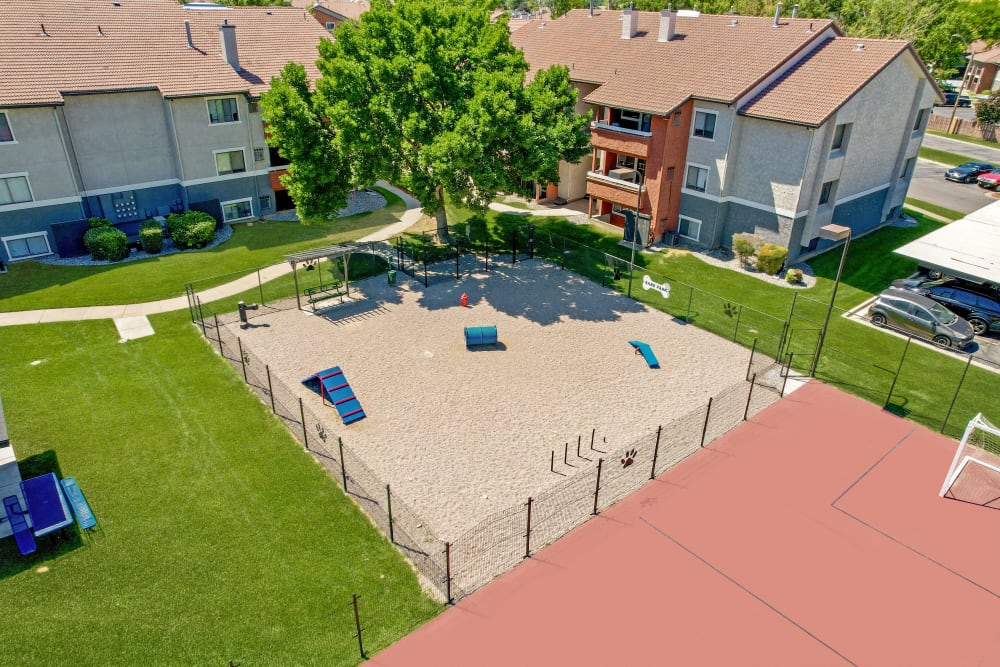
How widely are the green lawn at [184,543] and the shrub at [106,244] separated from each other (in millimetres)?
11518

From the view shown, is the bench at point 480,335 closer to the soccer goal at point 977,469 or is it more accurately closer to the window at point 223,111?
the soccer goal at point 977,469

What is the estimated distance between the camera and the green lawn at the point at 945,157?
62.6 meters

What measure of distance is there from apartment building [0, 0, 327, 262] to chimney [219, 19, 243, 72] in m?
0.08

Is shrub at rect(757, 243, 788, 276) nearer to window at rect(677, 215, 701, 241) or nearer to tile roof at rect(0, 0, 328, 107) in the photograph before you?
window at rect(677, 215, 701, 241)

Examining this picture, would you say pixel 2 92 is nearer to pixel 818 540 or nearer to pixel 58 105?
pixel 58 105

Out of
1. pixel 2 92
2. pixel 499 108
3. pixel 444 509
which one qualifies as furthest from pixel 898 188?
pixel 2 92

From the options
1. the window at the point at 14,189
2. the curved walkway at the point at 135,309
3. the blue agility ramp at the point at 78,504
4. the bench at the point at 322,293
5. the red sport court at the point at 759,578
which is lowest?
the red sport court at the point at 759,578

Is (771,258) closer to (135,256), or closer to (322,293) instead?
(322,293)

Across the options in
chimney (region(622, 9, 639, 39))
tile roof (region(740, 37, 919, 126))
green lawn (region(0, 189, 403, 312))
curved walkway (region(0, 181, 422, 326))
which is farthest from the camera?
chimney (region(622, 9, 639, 39))

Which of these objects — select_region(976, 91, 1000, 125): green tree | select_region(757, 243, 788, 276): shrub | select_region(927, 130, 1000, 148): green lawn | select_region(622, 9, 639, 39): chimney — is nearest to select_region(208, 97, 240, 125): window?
select_region(622, 9, 639, 39): chimney

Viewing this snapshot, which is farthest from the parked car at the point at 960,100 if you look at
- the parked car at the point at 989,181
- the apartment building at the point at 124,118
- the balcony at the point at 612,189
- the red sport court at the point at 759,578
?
the apartment building at the point at 124,118

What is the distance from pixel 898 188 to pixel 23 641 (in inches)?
2044

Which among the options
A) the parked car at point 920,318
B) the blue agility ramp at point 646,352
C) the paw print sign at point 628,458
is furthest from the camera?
the parked car at point 920,318

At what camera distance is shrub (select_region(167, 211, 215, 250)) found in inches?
1501
